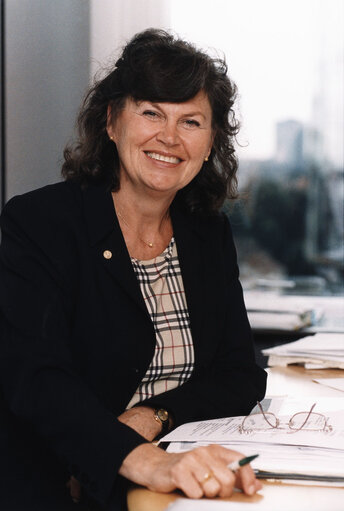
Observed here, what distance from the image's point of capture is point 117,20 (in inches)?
125

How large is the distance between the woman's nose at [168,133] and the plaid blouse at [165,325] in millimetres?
270

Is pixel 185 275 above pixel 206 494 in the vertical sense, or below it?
above

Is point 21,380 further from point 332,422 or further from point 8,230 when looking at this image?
point 332,422

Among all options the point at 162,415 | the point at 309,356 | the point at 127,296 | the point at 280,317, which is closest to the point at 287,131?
the point at 280,317

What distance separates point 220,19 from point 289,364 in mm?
2800

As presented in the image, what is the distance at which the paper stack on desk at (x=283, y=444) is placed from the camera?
43.4 inches

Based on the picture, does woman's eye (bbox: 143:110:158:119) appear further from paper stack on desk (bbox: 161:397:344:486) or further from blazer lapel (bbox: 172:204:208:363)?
paper stack on desk (bbox: 161:397:344:486)

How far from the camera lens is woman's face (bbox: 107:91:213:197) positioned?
5.36 ft

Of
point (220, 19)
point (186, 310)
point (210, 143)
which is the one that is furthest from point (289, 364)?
point (220, 19)

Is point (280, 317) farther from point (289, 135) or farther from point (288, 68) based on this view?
point (288, 68)

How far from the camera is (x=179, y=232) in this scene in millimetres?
1763

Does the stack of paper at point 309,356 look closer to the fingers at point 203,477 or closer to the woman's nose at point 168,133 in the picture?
the woman's nose at point 168,133

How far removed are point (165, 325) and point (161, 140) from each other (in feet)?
1.38
